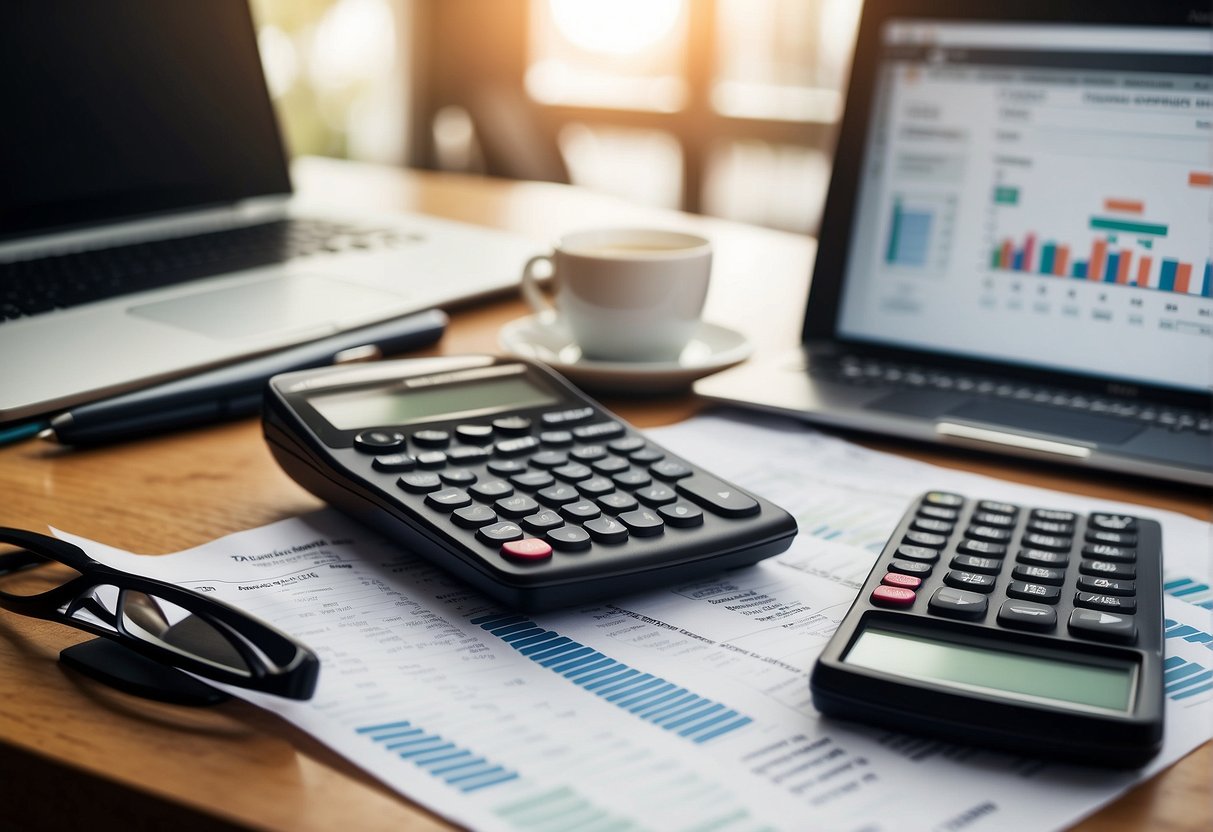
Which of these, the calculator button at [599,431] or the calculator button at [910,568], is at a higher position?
the calculator button at [599,431]

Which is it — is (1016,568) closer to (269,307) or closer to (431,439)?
(431,439)

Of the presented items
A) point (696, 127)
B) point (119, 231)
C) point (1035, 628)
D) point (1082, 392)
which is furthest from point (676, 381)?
point (696, 127)

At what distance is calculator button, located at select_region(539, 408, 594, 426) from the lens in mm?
540

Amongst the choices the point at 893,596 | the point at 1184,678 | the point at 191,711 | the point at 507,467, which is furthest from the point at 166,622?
the point at 1184,678

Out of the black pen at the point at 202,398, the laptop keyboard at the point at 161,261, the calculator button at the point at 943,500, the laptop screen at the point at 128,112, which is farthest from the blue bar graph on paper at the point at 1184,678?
the laptop screen at the point at 128,112

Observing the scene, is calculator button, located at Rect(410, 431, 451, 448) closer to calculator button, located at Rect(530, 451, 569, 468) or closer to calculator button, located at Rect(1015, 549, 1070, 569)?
calculator button, located at Rect(530, 451, 569, 468)

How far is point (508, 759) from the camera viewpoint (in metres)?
0.34

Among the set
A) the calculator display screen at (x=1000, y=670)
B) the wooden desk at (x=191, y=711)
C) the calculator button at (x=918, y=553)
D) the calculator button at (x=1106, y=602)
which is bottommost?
the wooden desk at (x=191, y=711)

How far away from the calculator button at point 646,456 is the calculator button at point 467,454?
7 cm

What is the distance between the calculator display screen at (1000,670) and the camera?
35 cm

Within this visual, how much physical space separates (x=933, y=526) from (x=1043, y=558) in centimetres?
5

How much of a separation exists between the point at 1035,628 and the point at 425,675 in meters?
0.21

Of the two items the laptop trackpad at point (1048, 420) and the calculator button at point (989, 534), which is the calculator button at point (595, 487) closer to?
the calculator button at point (989, 534)

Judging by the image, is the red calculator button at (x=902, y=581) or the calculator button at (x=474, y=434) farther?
the calculator button at (x=474, y=434)
